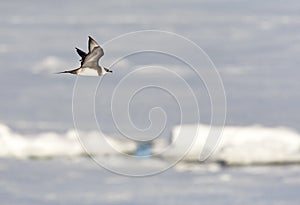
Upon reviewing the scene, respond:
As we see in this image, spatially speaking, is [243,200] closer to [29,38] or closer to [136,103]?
[136,103]

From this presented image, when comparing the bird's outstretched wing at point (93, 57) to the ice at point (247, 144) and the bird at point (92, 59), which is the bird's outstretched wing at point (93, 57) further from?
the ice at point (247, 144)

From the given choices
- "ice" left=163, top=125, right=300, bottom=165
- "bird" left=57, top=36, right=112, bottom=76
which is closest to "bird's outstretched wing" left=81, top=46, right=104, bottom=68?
"bird" left=57, top=36, right=112, bottom=76

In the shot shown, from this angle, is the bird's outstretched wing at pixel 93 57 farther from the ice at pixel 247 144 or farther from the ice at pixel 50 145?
the ice at pixel 247 144

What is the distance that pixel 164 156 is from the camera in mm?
10984

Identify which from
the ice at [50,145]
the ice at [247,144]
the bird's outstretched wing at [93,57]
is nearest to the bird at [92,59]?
the bird's outstretched wing at [93,57]

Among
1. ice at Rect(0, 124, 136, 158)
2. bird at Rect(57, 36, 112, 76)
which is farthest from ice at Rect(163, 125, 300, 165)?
bird at Rect(57, 36, 112, 76)

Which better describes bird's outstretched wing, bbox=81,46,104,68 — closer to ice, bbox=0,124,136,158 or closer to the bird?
the bird

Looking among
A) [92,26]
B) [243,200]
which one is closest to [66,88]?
[92,26]

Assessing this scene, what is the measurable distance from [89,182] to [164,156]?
2.86ft

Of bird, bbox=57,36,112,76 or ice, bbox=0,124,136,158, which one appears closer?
bird, bbox=57,36,112,76

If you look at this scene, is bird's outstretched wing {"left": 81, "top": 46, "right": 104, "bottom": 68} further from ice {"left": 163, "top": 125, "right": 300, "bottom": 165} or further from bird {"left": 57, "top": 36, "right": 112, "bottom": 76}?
ice {"left": 163, "top": 125, "right": 300, "bottom": 165}

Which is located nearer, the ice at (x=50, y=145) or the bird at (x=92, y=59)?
the bird at (x=92, y=59)

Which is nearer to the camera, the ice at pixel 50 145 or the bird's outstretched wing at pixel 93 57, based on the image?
the bird's outstretched wing at pixel 93 57

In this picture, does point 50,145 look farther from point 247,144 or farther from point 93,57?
point 247,144
